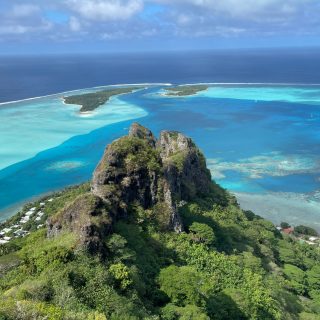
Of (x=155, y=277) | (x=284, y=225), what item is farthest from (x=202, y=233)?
(x=284, y=225)

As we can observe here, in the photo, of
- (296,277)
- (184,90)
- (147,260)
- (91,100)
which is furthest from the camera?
(184,90)

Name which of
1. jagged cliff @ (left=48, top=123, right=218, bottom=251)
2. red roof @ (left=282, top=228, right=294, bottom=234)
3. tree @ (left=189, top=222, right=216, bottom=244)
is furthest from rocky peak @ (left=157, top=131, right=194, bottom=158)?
red roof @ (left=282, top=228, right=294, bottom=234)

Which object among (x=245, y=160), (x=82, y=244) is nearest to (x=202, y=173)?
(x=82, y=244)

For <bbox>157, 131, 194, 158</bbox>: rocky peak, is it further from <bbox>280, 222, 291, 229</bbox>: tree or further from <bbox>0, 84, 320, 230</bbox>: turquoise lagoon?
<bbox>0, 84, 320, 230</bbox>: turquoise lagoon

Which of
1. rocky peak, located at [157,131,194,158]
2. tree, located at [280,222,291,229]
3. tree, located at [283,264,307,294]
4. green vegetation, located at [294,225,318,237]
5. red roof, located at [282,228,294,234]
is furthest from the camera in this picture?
tree, located at [280,222,291,229]

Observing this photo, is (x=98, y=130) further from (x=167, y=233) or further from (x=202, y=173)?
(x=167, y=233)

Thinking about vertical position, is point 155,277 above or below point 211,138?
above

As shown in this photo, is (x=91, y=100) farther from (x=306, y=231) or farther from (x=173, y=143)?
(x=306, y=231)
